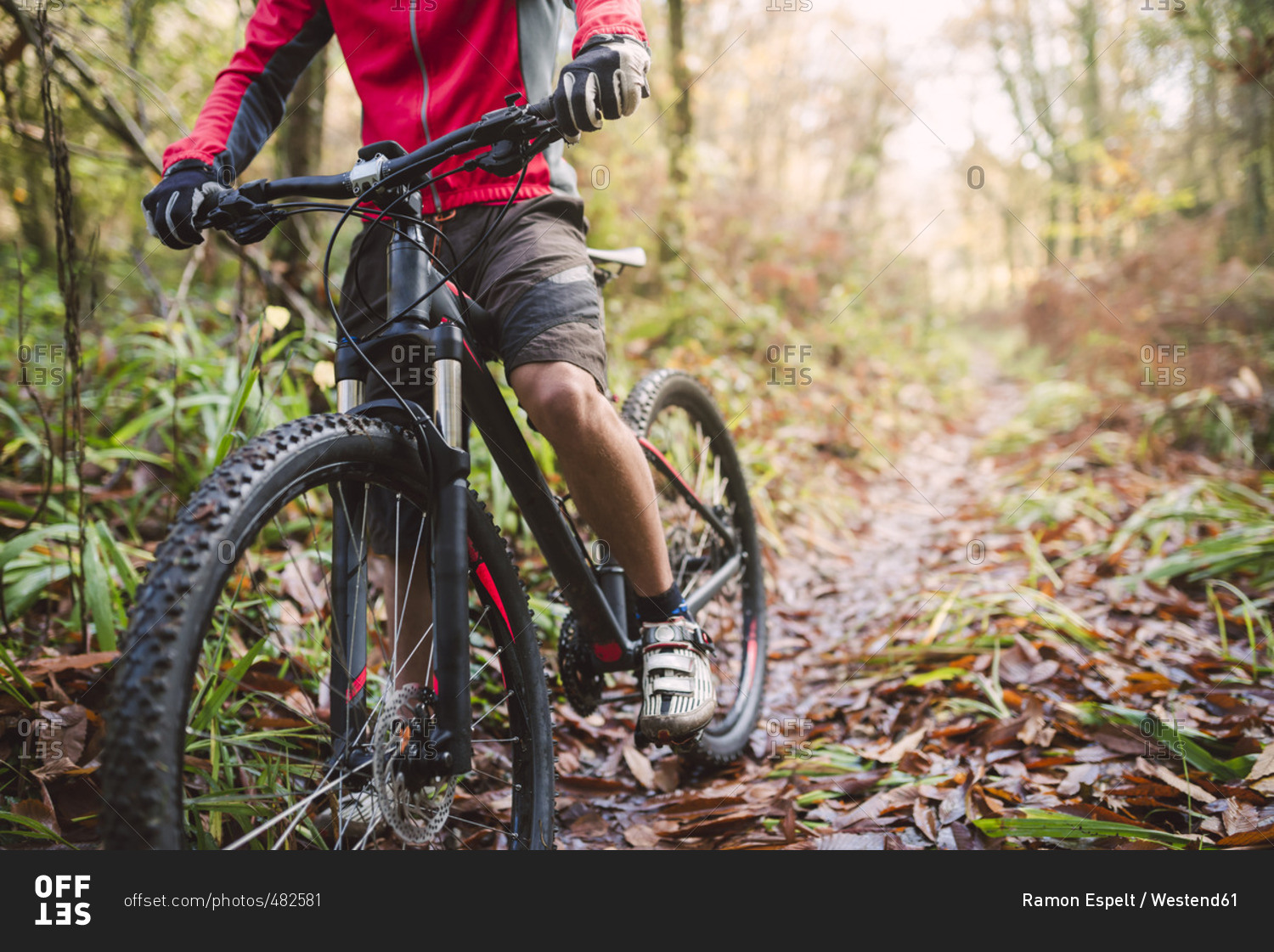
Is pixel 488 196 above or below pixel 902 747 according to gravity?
above

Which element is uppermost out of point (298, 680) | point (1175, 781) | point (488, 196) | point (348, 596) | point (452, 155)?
point (488, 196)

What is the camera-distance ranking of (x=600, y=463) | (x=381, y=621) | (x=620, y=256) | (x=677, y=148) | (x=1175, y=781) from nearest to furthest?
(x=600, y=463) < (x=1175, y=781) < (x=620, y=256) < (x=381, y=621) < (x=677, y=148)

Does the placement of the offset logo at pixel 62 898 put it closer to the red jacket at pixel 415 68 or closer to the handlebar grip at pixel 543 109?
the red jacket at pixel 415 68

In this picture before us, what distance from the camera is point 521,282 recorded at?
1.49 m

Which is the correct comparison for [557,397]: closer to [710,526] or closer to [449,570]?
[449,570]

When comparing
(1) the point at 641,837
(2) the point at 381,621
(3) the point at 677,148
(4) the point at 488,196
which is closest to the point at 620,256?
(4) the point at 488,196

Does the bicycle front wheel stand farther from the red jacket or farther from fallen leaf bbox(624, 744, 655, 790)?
the red jacket

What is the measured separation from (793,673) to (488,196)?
2.07 metres

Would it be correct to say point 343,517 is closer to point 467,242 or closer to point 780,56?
point 467,242

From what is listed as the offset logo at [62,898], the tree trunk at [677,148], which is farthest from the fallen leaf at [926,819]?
the tree trunk at [677,148]

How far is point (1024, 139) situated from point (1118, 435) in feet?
38.2

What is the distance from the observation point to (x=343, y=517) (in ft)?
4.44

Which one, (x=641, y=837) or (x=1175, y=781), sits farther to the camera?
(x=641, y=837)

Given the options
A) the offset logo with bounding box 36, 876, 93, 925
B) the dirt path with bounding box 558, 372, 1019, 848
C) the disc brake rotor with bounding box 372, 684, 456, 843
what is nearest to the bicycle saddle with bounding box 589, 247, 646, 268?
the disc brake rotor with bounding box 372, 684, 456, 843
